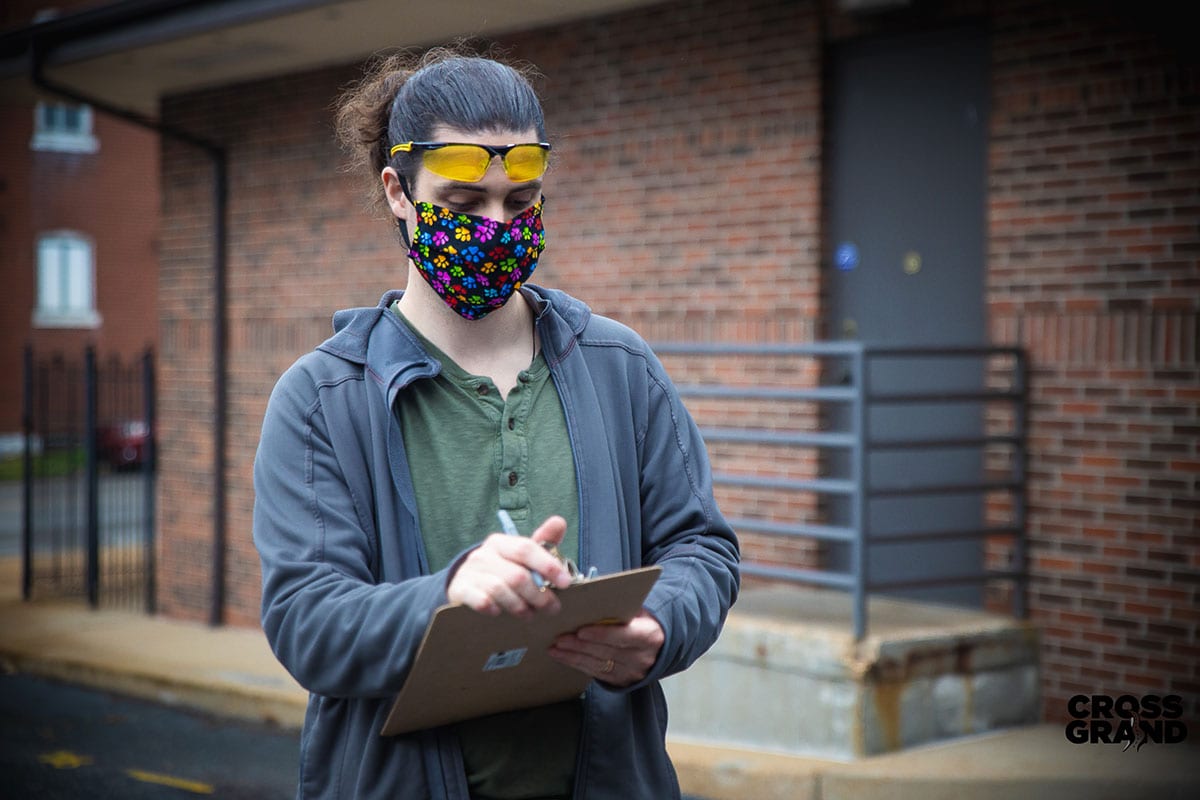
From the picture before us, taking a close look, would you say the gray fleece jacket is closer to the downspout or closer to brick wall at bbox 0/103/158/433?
the downspout

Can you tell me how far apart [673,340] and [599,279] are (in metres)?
0.68

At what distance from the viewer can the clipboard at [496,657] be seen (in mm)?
1826

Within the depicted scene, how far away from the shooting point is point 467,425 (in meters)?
2.13

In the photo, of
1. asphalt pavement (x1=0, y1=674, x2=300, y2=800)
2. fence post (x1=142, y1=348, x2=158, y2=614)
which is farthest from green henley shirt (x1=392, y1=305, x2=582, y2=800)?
fence post (x1=142, y1=348, x2=158, y2=614)

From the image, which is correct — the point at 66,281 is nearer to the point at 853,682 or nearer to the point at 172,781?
the point at 172,781

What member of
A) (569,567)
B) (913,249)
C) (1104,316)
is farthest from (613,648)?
(913,249)

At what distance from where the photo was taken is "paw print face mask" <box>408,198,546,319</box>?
7.00 ft

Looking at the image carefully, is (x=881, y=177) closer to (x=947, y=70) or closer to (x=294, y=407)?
(x=947, y=70)

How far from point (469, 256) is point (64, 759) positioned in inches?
226

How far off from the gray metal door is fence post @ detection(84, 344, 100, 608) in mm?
6054

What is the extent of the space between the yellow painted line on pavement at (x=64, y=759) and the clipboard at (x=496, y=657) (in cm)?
546

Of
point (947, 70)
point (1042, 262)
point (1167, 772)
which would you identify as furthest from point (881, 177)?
point (1167, 772)

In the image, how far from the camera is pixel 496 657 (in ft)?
6.32

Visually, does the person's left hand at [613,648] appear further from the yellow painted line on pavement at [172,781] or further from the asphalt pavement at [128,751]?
the yellow painted line on pavement at [172,781]
